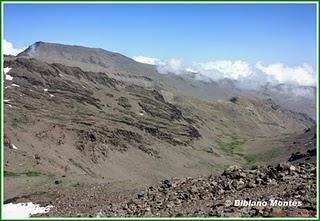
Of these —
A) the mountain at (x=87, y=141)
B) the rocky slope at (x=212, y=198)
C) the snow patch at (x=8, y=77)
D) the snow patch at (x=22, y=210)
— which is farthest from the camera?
the snow patch at (x=8, y=77)

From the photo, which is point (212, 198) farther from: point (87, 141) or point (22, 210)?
point (87, 141)

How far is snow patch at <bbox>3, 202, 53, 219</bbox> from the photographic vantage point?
30.4 m

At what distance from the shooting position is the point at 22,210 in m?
32.0

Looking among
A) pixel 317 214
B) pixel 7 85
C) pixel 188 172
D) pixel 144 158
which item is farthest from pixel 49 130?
pixel 317 214

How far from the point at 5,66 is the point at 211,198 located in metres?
123

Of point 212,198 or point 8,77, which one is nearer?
point 212,198

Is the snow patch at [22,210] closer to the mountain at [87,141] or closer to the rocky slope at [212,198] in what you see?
the rocky slope at [212,198]

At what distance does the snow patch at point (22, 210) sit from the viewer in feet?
99.7

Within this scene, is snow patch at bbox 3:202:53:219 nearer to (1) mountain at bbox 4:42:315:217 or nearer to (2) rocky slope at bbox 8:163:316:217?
(2) rocky slope at bbox 8:163:316:217

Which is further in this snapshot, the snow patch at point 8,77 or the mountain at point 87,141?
the snow patch at point 8,77

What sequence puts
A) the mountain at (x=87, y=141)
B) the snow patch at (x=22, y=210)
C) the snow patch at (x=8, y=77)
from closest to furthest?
the snow patch at (x=22, y=210) → the mountain at (x=87, y=141) → the snow patch at (x=8, y=77)

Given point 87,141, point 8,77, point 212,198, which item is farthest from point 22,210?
point 8,77

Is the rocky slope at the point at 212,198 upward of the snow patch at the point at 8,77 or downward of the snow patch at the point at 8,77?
downward

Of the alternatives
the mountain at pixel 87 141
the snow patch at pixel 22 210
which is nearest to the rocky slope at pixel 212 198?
the snow patch at pixel 22 210
